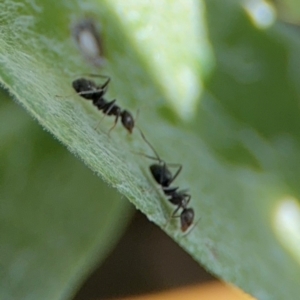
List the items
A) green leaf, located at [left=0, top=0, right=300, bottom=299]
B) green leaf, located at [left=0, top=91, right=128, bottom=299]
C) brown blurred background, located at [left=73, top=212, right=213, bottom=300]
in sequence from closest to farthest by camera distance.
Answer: green leaf, located at [left=0, top=0, right=300, bottom=299], green leaf, located at [left=0, top=91, right=128, bottom=299], brown blurred background, located at [left=73, top=212, right=213, bottom=300]

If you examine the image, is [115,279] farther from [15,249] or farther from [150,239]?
[15,249]

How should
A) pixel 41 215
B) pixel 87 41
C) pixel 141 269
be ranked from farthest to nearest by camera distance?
pixel 141 269, pixel 41 215, pixel 87 41

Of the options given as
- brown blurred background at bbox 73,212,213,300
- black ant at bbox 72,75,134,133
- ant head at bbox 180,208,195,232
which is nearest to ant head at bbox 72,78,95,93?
black ant at bbox 72,75,134,133

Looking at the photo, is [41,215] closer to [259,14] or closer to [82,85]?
[82,85]

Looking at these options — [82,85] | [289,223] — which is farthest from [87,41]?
[289,223]

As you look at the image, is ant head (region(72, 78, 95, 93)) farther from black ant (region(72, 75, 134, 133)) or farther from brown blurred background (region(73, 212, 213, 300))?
brown blurred background (region(73, 212, 213, 300))

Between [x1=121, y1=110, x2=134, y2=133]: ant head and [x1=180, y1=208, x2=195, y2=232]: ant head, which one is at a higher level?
[x1=121, y1=110, x2=134, y2=133]: ant head

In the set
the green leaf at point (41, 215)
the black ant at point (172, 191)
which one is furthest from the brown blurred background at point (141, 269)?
the black ant at point (172, 191)

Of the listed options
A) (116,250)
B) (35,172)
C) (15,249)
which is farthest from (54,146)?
(116,250)
